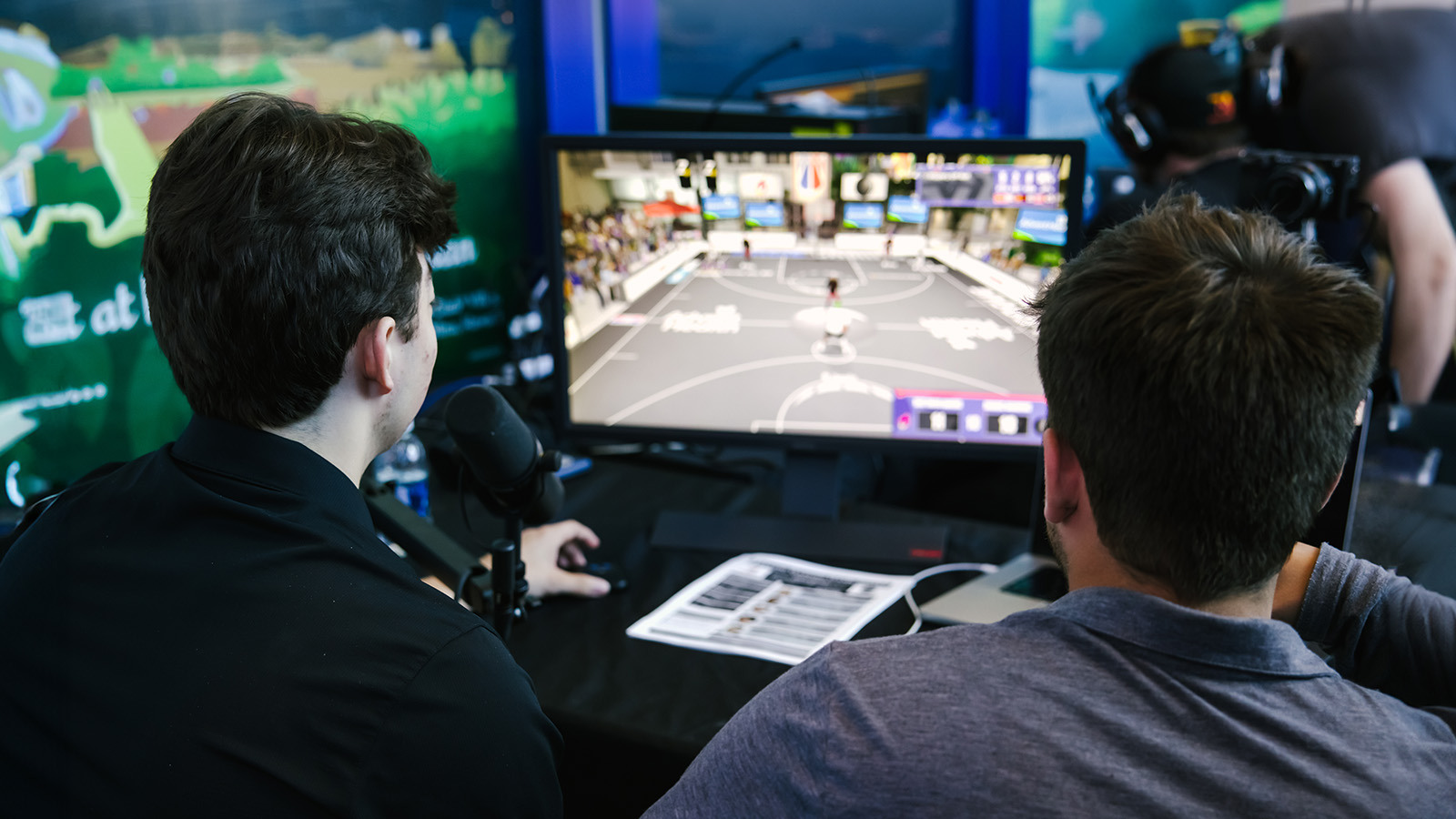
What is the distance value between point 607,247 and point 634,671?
63cm

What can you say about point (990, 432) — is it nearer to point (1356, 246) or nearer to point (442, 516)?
point (1356, 246)

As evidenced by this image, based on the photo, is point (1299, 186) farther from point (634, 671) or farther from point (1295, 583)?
point (634, 671)

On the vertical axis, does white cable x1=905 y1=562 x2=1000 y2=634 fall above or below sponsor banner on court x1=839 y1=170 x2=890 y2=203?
below

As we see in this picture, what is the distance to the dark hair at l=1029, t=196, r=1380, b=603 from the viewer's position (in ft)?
1.88

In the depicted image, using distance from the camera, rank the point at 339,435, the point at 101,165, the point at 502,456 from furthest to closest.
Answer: the point at 101,165, the point at 502,456, the point at 339,435

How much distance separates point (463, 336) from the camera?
245 cm

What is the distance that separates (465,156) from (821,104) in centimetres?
81

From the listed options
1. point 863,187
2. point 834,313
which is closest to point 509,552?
point 834,313

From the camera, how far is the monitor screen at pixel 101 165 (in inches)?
62.8

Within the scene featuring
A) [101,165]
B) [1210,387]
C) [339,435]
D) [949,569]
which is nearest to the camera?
[1210,387]

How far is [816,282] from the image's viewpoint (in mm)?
1485

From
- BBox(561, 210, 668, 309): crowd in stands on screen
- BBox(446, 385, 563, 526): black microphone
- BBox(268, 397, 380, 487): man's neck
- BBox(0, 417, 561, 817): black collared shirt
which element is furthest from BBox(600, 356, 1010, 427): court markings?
BBox(0, 417, 561, 817): black collared shirt

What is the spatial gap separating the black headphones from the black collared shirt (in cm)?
200
